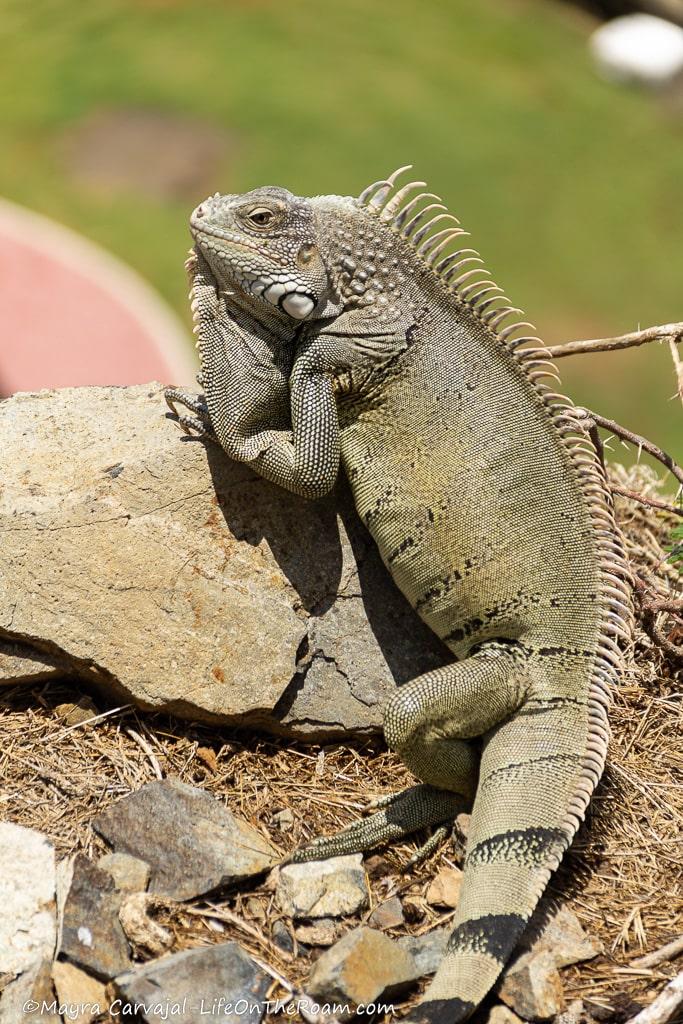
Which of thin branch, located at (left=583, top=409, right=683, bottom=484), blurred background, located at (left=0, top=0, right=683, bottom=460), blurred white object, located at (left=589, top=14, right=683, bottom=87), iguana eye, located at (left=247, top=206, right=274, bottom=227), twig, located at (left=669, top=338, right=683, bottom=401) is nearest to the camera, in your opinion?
iguana eye, located at (left=247, top=206, right=274, bottom=227)

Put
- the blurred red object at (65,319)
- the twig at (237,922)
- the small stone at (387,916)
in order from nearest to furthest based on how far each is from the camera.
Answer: the twig at (237,922), the small stone at (387,916), the blurred red object at (65,319)

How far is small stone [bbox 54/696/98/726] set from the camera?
410 cm

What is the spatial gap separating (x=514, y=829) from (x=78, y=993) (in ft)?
4.67

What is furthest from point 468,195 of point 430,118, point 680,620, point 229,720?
point 229,720

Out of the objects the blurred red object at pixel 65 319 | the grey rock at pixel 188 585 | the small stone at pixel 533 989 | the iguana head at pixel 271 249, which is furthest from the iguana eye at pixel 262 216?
the blurred red object at pixel 65 319

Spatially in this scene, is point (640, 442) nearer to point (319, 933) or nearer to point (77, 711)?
point (319, 933)

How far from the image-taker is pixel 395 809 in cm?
390

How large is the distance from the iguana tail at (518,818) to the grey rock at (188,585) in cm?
62

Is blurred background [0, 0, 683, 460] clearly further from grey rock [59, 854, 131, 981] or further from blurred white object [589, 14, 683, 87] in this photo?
grey rock [59, 854, 131, 981]

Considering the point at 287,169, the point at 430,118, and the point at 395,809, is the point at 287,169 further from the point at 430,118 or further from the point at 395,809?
the point at 395,809

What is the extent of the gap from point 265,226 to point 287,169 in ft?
27.6

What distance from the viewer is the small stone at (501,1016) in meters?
3.30

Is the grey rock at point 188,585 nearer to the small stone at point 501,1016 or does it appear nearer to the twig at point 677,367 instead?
the small stone at point 501,1016

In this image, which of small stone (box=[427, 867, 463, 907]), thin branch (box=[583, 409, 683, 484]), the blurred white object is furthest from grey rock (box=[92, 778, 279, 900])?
the blurred white object
